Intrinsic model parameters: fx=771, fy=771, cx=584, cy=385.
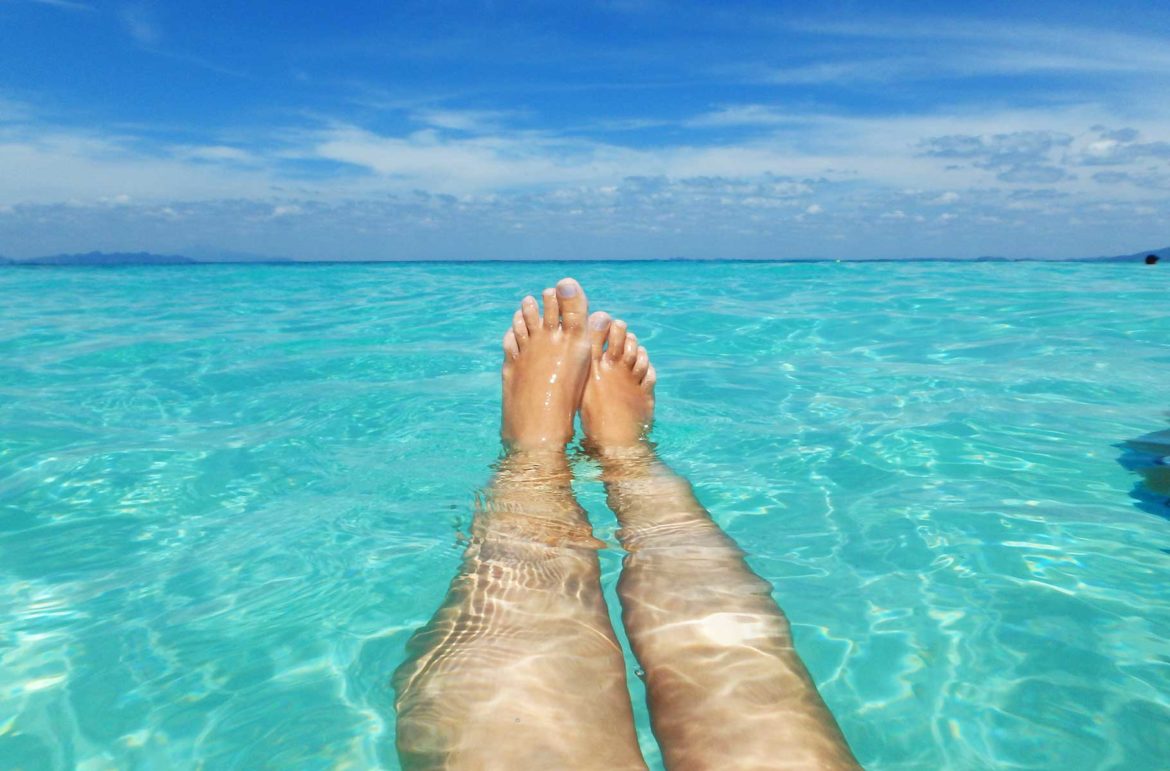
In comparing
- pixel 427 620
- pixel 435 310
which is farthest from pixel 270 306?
pixel 427 620

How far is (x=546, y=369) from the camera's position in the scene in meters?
3.28

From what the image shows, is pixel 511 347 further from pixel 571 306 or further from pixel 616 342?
pixel 616 342

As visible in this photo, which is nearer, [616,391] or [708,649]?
[708,649]

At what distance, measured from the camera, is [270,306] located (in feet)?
33.8

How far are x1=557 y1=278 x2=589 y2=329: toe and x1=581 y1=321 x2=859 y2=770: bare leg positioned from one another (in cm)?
99

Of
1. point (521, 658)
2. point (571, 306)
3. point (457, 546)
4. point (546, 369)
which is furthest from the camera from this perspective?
point (571, 306)

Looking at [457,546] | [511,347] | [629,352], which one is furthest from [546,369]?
[457,546]

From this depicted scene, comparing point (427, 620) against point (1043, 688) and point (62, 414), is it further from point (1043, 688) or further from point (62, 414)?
point (62, 414)

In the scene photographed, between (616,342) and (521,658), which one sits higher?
(616,342)

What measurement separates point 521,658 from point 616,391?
199cm

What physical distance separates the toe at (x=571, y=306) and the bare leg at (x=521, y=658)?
0.96m

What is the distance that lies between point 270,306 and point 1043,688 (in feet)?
33.6

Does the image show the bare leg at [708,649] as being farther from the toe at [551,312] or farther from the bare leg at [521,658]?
the toe at [551,312]

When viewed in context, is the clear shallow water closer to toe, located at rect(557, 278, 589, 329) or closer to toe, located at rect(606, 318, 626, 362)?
toe, located at rect(606, 318, 626, 362)
